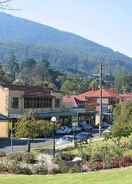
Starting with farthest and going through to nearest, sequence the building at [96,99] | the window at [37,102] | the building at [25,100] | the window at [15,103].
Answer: the building at [96,99] < the window at [37,102] < the window at [15,103] < the building at [25,100]

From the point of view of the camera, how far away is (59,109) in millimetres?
85250

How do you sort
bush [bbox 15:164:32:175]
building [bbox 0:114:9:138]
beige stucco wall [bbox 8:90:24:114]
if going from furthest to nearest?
beige stucco wall [bbox 8:90:24:114], building [bbox 0:114:9:138], bush [bbox 15:164:32:175]

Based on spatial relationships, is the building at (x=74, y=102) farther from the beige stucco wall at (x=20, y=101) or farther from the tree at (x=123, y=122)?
the tree at (x=123, y=122)

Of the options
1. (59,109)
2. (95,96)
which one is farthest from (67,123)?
(95,96)

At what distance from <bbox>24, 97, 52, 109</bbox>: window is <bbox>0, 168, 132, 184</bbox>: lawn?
190 ft

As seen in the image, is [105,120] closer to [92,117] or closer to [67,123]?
[92,117]

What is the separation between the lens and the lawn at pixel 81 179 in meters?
19.5

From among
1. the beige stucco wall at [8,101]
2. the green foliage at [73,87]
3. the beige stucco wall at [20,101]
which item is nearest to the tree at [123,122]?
the beige stucco wall at [8,101]

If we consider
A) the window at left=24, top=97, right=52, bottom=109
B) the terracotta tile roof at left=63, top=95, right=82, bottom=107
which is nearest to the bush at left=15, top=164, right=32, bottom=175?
the window at left=24, top=97, right=52, bottom=109

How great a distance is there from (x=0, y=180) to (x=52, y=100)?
63.3 m

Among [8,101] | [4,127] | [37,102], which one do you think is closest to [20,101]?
[8,101]

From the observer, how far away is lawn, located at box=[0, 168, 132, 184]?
19467 mm

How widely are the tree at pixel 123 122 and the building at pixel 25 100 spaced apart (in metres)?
27.6

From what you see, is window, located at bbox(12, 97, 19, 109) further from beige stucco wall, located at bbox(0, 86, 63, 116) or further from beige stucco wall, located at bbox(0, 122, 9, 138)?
beige stucco wall, located at bbox(0, 122, 9, 138)
